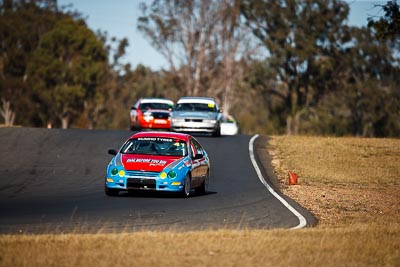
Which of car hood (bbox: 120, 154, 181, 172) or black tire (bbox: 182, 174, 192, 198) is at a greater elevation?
car hood (bbox: 120, 154, 181, 172)

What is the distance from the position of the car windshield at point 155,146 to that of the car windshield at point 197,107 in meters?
16.3

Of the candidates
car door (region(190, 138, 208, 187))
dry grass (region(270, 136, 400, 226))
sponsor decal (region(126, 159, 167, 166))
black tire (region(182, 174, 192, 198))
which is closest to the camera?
dry grass (region(270, 136, 400, 226))

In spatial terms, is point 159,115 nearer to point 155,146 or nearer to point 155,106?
point 155,106

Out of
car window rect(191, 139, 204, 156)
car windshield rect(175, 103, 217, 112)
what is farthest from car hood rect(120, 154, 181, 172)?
car windshield rect(175, 103, 217, 112)

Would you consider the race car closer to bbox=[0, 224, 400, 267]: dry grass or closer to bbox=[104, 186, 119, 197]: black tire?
bbox=[104, 186, 119, 197]: black tire

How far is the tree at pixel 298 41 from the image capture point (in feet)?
238

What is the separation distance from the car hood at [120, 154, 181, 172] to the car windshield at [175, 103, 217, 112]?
17.2 meters

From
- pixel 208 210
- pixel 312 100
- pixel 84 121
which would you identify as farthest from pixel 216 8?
pixel 208 210

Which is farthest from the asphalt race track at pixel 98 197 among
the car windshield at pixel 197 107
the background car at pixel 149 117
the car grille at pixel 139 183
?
the background car at pixel 149 117

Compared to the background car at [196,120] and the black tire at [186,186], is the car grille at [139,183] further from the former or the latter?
the background car at [196,120]

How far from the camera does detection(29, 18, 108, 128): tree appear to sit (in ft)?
242

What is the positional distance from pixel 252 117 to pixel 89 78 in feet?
118

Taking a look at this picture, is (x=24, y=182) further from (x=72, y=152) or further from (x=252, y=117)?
(x=252, y=117)

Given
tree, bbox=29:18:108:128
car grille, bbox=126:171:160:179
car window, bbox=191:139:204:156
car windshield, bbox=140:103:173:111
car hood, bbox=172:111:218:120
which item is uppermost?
tree, bbox=29:18:108:128
